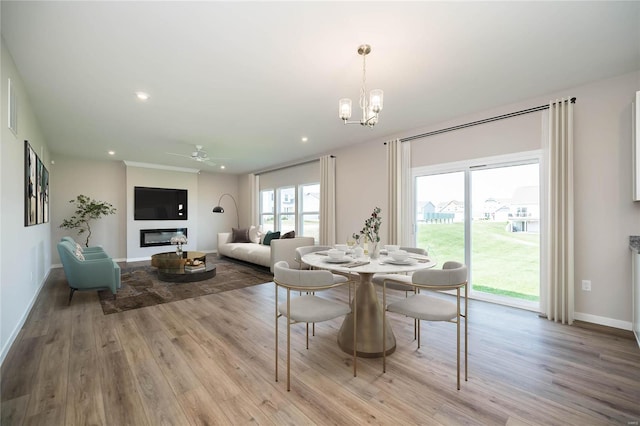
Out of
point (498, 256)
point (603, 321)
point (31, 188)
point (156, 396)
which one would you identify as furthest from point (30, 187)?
point (603, 321)

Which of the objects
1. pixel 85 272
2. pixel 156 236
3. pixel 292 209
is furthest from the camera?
pixel 156 236

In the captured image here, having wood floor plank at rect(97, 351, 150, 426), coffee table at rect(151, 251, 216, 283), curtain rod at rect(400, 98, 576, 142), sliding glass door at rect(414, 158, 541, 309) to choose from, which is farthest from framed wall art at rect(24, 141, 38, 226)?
sliding glass door at rect(414, 158, 541, 309)

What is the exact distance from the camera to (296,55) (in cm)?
237

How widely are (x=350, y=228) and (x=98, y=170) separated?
6.63 meters

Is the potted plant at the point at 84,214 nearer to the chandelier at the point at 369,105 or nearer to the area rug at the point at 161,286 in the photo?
the area rug at the point at 161,286

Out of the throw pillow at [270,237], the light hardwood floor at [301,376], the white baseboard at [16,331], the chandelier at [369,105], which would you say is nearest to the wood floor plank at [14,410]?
the light hardwood floor at [301,376]

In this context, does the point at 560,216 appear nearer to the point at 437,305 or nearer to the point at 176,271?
the point at 437,305

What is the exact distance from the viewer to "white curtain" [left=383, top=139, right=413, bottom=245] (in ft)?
14.6

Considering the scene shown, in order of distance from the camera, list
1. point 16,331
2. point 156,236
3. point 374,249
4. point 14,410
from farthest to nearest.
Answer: point 156,236, point 16,331, point 374,249, point 14,410

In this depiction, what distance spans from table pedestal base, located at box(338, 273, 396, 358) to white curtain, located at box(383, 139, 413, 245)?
218cm

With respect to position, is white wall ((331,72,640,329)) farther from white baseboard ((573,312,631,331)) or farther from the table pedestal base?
the table pedestal base

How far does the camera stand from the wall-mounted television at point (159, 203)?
23.3ft

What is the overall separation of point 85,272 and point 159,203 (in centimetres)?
420

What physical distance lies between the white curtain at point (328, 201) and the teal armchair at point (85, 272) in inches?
145
